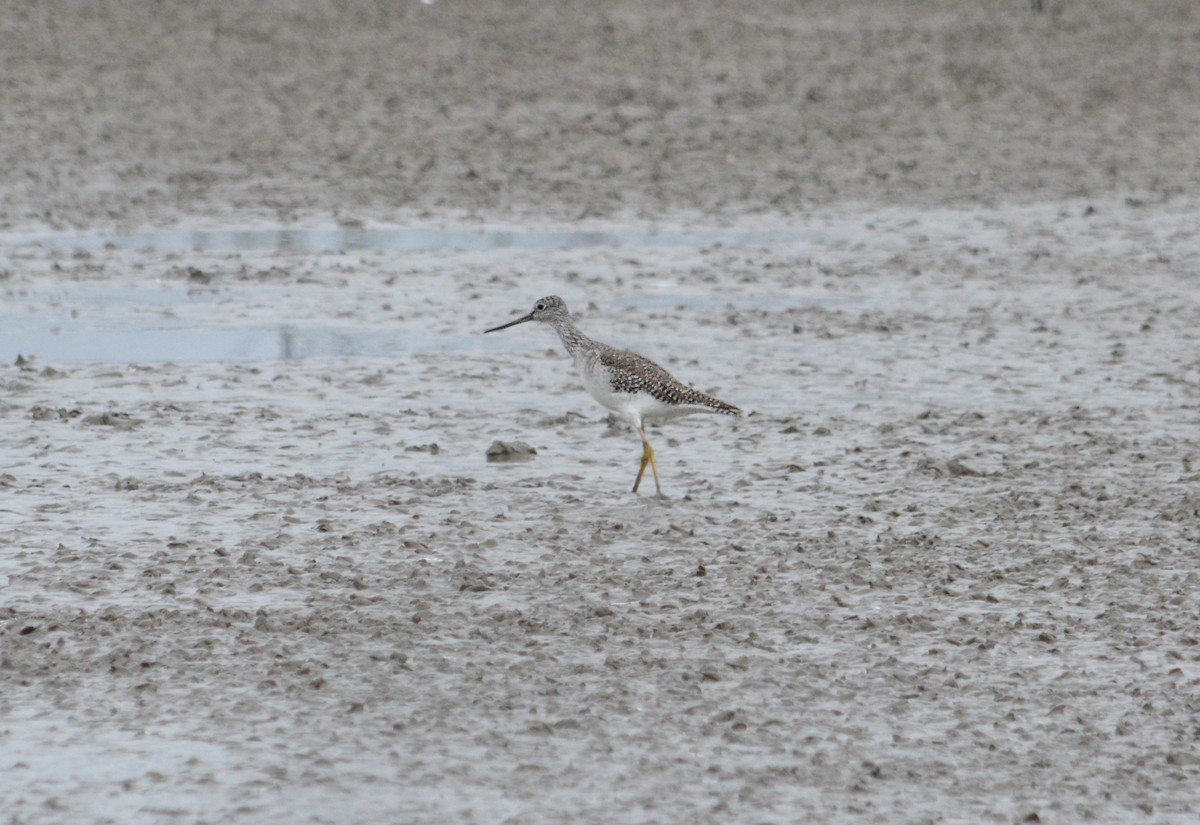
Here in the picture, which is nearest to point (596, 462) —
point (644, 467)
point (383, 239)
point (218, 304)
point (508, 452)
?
point (508, 452)

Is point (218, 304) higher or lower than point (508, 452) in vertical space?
higher

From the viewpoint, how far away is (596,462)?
392 inches

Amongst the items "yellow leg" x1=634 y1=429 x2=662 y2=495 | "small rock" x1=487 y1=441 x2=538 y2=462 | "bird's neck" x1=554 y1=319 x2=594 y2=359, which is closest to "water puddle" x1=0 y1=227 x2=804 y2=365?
"bird's neck" x1=554 y1=319 x2=594 y2=359

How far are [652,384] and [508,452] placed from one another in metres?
0.88

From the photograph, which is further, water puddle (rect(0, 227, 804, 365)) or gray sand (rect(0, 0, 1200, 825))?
water puddle (rect(0, 227, 804, 365))

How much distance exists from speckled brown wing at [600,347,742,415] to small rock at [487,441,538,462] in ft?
2.07

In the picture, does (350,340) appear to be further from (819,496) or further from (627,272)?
(819,496)

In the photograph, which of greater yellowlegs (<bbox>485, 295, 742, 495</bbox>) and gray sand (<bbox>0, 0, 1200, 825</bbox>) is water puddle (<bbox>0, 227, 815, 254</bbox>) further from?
greater yellowlegs (<bbox>485, 295, 742, 495</bbox>)

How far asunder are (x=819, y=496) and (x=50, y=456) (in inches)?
152

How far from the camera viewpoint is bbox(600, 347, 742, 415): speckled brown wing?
952cm

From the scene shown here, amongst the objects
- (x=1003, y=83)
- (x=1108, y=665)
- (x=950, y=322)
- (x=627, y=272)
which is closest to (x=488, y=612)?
(x=1108, y=665)

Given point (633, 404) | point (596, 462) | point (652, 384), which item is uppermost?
point (652, 384)

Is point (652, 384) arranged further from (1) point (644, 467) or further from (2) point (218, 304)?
(2) point (218, 304)

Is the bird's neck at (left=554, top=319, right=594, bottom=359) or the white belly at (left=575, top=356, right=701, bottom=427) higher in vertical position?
the bird's neck at (left=554, top=319, right=594, bottom=359)
